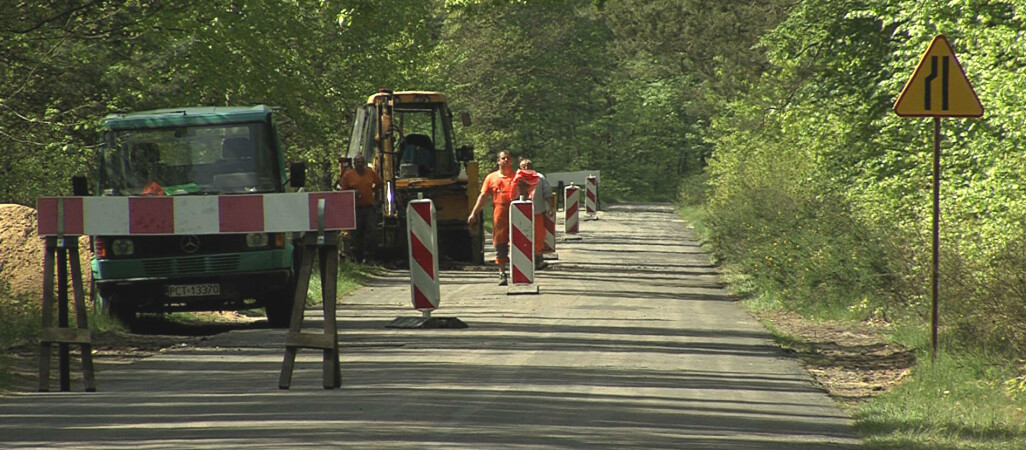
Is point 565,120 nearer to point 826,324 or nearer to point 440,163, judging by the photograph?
point 440,163

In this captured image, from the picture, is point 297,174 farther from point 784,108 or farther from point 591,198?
point 591,198

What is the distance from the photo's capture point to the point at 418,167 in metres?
27.7

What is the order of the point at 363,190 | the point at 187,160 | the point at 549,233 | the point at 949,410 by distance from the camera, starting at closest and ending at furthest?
the point at 949,410 < the point at 187,160 < the point at 363,190 < the point at 549,233

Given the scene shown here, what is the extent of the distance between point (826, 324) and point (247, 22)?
11.4m

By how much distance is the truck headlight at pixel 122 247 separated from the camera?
1537cm

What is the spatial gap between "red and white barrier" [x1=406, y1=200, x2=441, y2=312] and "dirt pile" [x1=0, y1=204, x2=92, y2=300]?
12.4 ft

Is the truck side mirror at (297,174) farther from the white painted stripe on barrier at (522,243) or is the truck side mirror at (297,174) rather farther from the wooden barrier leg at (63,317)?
the white painted stripe on barrier at (522,243)

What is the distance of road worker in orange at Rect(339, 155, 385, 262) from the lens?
971 inches

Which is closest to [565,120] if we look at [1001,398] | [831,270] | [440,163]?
[440,163]

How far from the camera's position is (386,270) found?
2733 cm

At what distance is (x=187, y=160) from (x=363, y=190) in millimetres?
8630

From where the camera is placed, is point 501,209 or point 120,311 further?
point 501,209

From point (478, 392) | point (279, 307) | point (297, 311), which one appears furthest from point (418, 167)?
point (478, 392)

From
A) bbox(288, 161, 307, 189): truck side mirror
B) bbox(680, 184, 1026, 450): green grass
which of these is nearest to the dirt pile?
bbox(288, 161, 307, 189): truck side mirror
